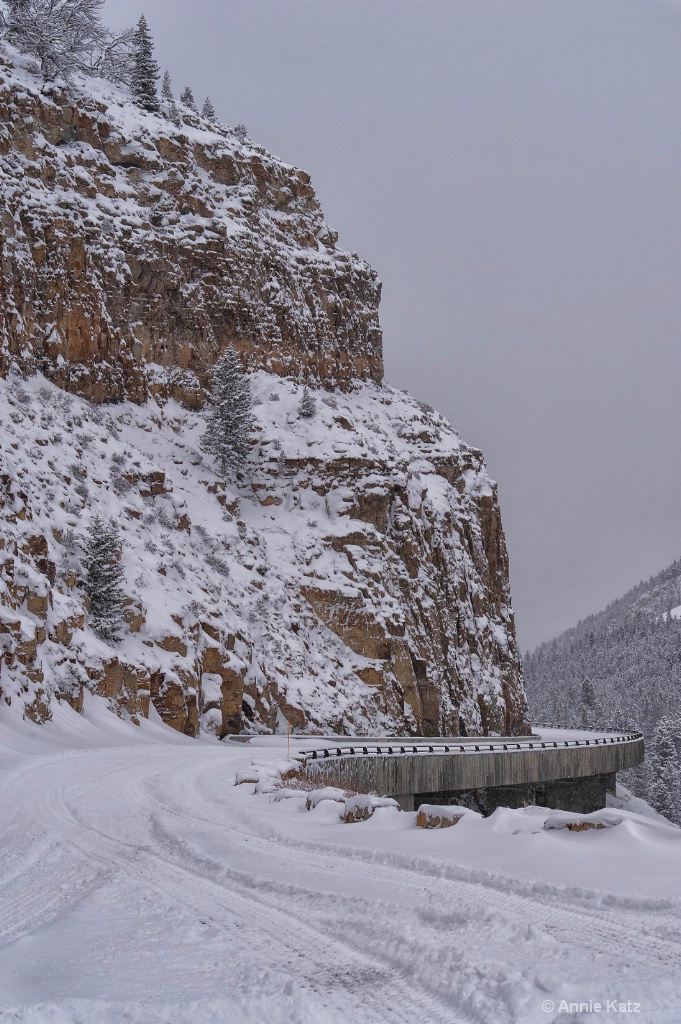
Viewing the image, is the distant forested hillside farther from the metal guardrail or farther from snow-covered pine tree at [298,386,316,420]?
snow-covered pine tree at [298,386,316,420]

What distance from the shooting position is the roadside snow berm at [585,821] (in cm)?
912

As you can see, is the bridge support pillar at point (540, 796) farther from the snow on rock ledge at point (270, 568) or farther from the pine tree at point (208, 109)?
the pine tree at point (208, 109)

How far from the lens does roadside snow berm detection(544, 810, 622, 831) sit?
912 centimetres

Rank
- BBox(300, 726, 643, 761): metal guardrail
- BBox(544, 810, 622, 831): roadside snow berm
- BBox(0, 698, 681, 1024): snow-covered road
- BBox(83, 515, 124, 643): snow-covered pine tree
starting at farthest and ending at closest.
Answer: BBox(83, 515, 124, 643): snow-covered pine tree < BBox(300, 726, 643, 761): metal guardrail < BBox(544, 810, 622, 831): roadside snow berm < BBox(0, 698, 681, 1024): snow-covered road

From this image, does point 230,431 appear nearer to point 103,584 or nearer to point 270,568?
point 270,568

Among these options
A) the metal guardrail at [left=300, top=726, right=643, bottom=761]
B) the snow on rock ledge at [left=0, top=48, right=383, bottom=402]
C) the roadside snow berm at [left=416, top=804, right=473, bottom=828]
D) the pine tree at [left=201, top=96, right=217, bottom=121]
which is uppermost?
the pine tree at [left=201, top=96, right=217, bottom=121]

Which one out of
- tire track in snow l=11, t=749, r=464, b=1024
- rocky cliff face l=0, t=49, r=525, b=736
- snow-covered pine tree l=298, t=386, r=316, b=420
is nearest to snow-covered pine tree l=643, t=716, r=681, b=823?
rocky cliff face l=0, t=49, r=525, b=736

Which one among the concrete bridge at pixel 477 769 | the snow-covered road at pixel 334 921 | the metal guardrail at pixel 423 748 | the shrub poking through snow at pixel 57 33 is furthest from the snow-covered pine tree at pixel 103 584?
the shrub poking through snow at pixel 57 33

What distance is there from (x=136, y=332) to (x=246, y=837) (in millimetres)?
45821

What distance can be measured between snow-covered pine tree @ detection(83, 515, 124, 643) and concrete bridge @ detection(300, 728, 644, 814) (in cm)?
903

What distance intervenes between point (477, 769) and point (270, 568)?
1627cm

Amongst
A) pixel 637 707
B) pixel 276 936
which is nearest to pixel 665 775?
pixel 637 707

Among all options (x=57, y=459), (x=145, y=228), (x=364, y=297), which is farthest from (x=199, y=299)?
(x=57, y=459)

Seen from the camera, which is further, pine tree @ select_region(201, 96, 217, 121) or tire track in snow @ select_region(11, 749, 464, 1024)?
pine tree @ select_region(201, 96, 217, 121)
